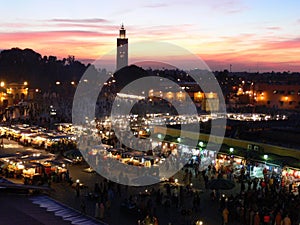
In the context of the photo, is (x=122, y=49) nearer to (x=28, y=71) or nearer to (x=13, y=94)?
(x=28, y=71)

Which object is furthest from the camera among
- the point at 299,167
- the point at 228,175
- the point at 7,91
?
the point at 7,91

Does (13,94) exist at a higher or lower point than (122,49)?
lower

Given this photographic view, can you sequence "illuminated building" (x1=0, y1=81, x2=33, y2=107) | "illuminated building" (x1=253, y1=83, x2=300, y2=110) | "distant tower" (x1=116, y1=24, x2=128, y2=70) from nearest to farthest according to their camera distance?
"illuminated building" (x1=0, y1=81, x2=33, y2=107) < "illuminated building" (x1=253, y1=83, x2=300, y2=110) < "distant tower" (x1=116, y1=24, x2=128, y2=70)

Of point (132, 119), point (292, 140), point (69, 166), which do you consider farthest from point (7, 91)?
point (292, 140)

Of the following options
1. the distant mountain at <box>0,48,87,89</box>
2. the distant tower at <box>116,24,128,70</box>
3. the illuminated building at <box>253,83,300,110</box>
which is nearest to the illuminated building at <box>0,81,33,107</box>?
the distant mountain at <box>0,48,87,89</box>

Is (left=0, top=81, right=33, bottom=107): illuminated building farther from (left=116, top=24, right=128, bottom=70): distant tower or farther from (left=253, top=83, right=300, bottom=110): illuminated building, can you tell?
Result: (left=116, top=24, right=128, bottom=70): distant tower

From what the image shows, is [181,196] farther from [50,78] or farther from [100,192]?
[50,78]

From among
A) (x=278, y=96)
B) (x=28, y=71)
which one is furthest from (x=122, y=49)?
(x=278, y=96)

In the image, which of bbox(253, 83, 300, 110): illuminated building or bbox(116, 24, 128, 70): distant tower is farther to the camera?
bbox(116, 24, 128, 70): distant tower
